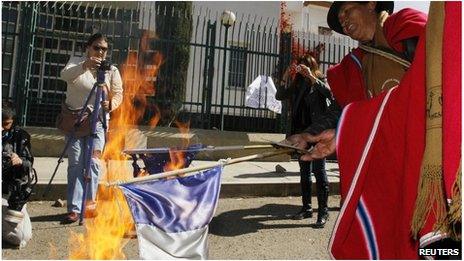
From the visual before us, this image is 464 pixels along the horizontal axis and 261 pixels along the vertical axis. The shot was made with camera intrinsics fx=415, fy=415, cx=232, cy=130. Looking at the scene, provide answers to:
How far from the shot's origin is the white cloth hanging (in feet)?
34.8

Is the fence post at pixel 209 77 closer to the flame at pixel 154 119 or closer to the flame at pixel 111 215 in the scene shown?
the flame at pixel 154 119

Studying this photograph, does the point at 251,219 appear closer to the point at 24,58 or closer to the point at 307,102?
the point at 307,102

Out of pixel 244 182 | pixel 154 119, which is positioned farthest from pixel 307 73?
pixel 154 119

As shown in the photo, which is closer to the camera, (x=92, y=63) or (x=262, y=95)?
(x=92, y=63)

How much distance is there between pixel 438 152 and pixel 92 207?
4047mm

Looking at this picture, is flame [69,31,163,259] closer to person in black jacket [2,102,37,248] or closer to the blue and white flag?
the blue and white flag

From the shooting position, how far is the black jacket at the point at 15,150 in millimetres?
4031

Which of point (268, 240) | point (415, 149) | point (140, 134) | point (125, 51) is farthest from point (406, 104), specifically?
point (125, 51)

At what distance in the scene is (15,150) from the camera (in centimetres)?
421

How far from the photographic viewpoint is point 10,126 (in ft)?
14.1

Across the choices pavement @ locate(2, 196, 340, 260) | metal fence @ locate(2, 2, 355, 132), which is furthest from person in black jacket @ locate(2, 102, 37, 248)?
metal fence @ locate(2, 2, 355, 132)

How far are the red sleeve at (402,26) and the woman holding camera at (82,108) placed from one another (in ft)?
10.8

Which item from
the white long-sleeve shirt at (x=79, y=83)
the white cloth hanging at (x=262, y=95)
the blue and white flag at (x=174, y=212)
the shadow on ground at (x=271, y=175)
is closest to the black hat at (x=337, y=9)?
the blue and white flag at (x=174, y=212)

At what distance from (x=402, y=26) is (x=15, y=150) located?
376 cm
